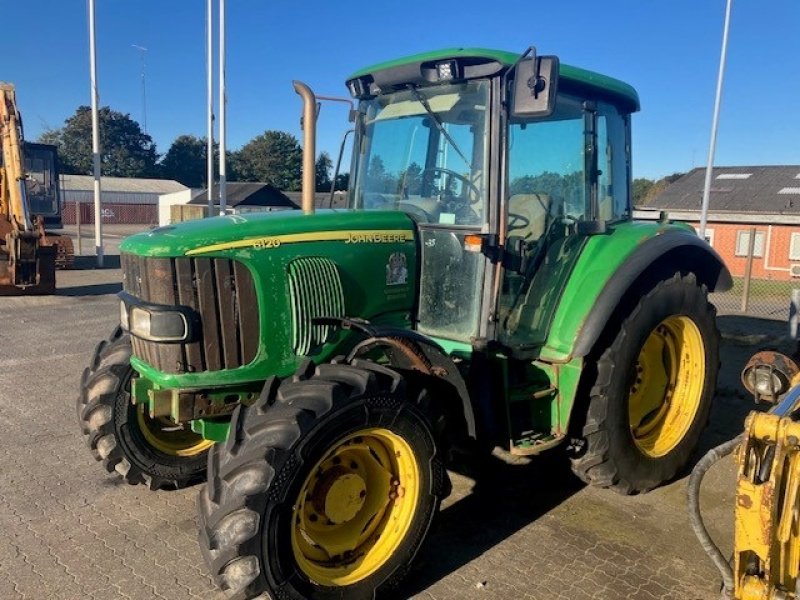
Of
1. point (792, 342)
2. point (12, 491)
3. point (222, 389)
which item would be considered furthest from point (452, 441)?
point (792, 342)

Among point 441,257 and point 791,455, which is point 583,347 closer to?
point 441,257

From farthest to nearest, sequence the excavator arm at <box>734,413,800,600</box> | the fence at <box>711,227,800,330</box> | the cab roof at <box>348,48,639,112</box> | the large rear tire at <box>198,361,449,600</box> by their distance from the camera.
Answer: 1. the fence at <box>711,227,800,330</box>
2. the cab roof at <box>348,48,639,112</box>
3. the large rear tire at <box>198,361,449,600</box>
4. the excavator arm at <box>734,413,800,600</box>

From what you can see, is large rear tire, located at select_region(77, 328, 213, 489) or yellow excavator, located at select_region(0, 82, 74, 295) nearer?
large rear tire, located at select_region(77, 328, 213, 489)

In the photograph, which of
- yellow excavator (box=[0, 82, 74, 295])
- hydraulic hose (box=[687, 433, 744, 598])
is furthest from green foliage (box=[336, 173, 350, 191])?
yellow excavator (box=[0, 82, 74, 295])

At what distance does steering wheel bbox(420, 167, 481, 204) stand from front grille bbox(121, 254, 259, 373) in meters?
1.31

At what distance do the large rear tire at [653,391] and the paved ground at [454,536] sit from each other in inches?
10.0

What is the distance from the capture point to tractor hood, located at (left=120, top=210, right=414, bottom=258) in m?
3.24

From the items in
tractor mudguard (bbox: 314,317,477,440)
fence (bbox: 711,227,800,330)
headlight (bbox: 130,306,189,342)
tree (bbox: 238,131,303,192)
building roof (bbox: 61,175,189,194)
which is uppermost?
tree (bbox: 238,131,303,192)

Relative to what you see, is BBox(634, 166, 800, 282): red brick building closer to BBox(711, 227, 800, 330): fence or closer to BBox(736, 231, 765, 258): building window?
BBox(736, 231, 765, 258): building window

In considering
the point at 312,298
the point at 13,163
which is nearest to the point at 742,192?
the point at 13,163

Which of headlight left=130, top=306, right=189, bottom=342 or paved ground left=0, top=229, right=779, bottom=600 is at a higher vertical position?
headlight left=130, top=306, right=189, bottom=342

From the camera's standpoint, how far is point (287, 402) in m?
2.99

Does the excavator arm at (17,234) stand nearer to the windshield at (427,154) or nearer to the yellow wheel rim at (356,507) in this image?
the windshield at (427,154)

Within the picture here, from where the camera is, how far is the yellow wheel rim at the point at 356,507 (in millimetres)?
3111
